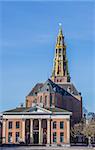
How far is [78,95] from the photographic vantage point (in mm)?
78500

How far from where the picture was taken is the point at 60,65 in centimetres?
8250

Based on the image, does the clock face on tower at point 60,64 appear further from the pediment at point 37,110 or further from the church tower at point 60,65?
the pediment at point 37,110

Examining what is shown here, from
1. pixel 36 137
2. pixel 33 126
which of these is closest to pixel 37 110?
pixel 33 126

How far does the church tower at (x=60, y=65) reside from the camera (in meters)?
81.9

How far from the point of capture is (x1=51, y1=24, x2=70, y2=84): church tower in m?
81.9

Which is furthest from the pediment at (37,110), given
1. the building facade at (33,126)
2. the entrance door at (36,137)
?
the entrance door at (36,137)

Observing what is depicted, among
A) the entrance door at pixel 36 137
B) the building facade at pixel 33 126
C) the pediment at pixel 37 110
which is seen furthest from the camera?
the entrance door at pixel 36 137

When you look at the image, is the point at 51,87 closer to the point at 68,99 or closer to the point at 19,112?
the point at 68,99

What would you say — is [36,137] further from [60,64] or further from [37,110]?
[60,64]

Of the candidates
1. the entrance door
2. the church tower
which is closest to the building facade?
the entrance door

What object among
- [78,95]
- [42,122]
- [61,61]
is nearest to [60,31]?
[61,61]

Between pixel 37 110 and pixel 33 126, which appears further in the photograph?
pixel 33 126

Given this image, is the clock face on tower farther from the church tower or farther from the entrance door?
the entrance door

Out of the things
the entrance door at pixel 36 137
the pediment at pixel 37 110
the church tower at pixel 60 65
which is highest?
the church tower at pixel 60 65
